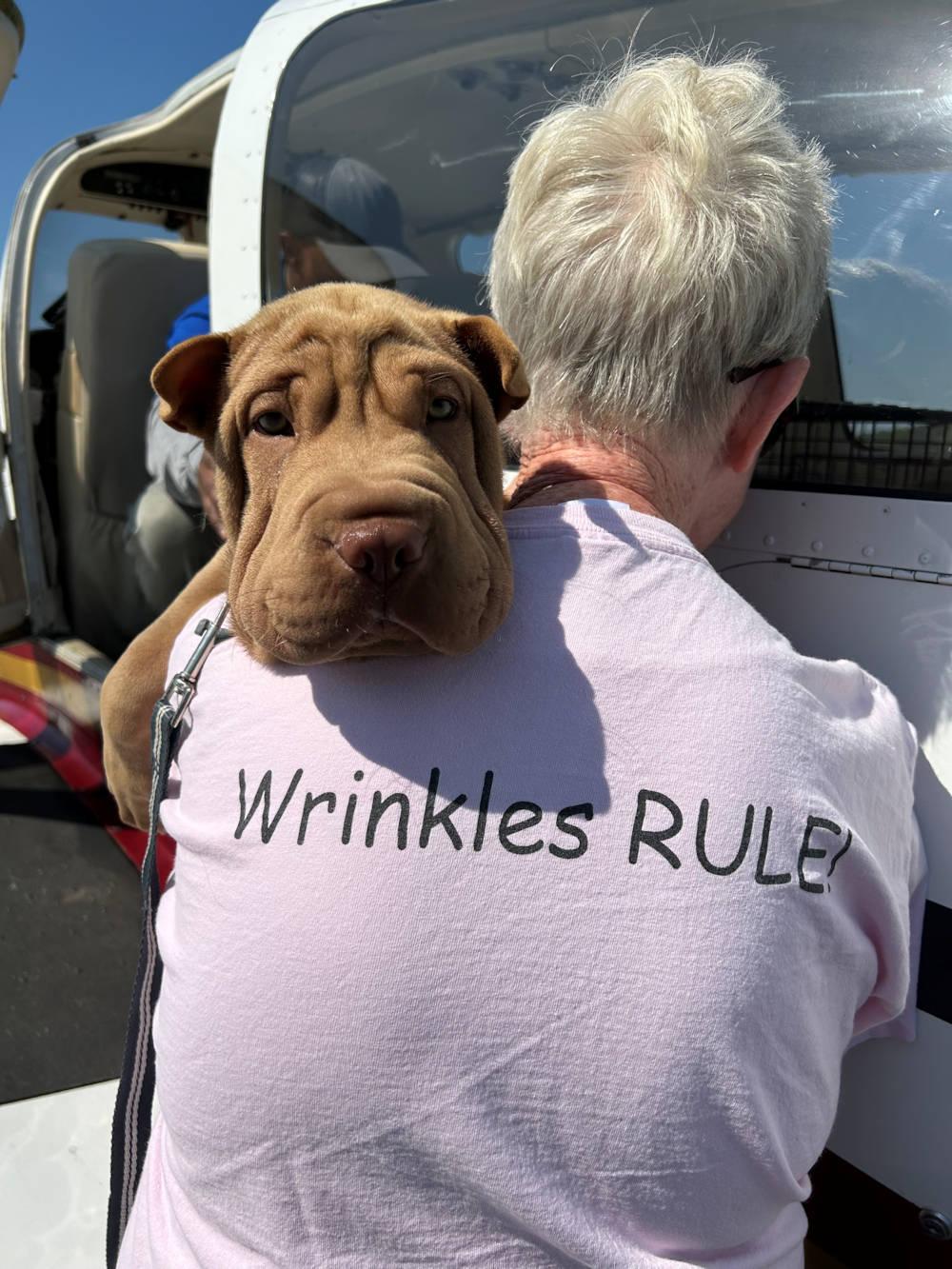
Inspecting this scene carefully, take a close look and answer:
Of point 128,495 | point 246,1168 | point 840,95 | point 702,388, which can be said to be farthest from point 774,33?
point 128,495

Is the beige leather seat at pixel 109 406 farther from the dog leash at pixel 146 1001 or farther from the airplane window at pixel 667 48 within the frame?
the dog leash at pixel 146 1001

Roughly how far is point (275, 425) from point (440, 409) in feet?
0.58

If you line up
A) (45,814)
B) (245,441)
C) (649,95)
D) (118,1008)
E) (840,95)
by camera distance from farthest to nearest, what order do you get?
1. (45,814)
2. (118,1008)
3. (840,95)
4. (649,95)
5. (245,441)

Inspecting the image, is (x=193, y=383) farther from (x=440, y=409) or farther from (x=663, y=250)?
(x=663, y=250)

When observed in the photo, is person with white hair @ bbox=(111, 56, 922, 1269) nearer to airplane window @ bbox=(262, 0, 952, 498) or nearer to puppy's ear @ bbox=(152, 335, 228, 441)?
puppy's ear @ bbox=(152, 335, 228, 441)

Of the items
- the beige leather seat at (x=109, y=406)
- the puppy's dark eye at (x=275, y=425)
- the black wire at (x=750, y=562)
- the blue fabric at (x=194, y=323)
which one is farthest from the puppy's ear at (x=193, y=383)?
the beige leather seat at (x=109, y=406)

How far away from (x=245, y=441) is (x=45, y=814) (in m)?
2.69

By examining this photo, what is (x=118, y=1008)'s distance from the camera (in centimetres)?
248

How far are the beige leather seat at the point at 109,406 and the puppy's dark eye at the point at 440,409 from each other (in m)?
3.29

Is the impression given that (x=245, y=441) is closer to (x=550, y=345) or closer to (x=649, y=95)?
(x=550, y=345)

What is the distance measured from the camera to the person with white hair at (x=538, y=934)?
2.76 ft

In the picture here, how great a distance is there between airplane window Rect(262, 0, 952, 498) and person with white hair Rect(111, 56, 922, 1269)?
590mm

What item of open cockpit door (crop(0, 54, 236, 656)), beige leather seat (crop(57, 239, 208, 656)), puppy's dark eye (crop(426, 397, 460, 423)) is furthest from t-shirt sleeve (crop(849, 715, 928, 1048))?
open cockpit door (crop(0, 54, 236, 656))

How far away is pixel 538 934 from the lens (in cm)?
85
